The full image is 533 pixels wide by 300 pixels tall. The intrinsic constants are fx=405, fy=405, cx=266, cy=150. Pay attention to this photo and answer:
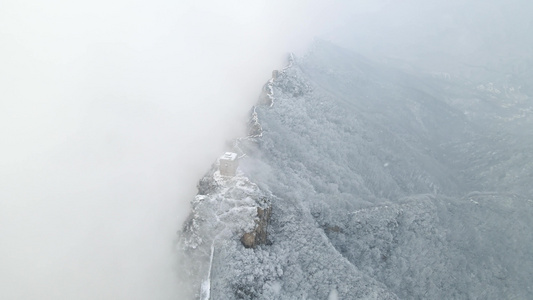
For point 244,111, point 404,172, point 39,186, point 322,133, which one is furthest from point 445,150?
point 39,186

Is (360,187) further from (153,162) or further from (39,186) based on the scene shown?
(39,186)

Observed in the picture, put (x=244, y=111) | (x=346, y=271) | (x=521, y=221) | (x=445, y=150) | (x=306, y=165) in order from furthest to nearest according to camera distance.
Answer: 1. (x=445, y=150)
2. (x=244, y=111)
3. (x=521, y=221)
4. (x=306, y=165)
5. (x=346, y=271)

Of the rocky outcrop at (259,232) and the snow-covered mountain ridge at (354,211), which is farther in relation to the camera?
the snow-covered mountain ridge at (354,211)

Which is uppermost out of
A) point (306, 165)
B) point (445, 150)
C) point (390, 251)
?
point (306, 165)

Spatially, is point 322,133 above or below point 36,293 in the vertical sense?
above

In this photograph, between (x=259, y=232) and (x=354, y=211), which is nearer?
(x=259, y=232)

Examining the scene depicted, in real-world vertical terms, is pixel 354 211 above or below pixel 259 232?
below

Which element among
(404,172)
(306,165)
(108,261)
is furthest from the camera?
(404,172)

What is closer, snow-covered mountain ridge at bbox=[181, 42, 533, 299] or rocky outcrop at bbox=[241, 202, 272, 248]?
rocky outcrop at bbox=[241, 202, 272, 248]
